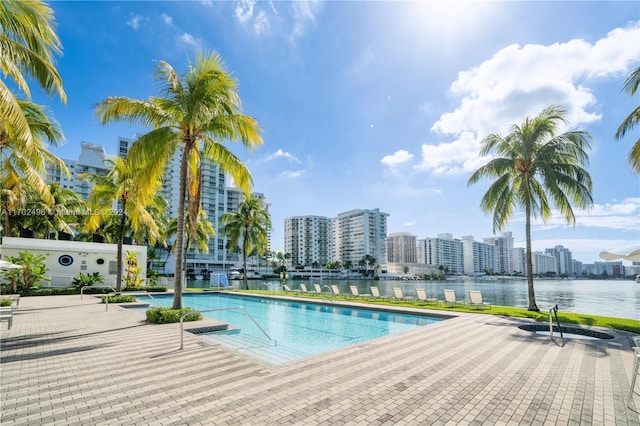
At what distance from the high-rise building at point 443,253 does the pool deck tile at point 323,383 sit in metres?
176

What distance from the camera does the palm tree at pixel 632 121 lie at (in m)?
9.60

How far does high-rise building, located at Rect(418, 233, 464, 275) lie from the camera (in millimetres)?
175125

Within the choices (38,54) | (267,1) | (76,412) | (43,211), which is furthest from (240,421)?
(43,211)

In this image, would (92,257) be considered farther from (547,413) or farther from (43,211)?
(547,413)

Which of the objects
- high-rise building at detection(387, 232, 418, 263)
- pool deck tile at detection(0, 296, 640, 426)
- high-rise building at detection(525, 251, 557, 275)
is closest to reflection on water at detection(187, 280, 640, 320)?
pool deck tile at detection(0, 296, 640, 426)

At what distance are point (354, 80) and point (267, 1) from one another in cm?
529

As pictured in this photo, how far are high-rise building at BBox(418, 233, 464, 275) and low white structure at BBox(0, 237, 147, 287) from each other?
167 metres

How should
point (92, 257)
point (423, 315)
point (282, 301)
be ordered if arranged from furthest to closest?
point (92, 257) → point (282, 301) → point (423, 315)

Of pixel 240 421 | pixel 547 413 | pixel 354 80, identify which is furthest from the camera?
pixel 354 80

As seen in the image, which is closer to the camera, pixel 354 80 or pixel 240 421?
pixel 240 421

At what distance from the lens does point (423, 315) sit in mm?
13023

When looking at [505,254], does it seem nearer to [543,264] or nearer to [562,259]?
[562,259]

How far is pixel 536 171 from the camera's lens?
14.9 metres

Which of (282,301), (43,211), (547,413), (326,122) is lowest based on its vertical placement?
(282,301)
